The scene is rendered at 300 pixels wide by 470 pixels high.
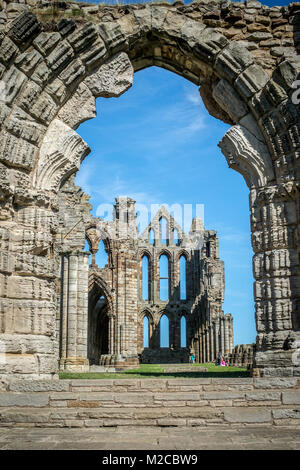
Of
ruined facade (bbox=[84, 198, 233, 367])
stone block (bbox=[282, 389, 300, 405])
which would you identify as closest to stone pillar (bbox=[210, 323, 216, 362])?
ruined facade (bbox=[84, 198, 233, 367])

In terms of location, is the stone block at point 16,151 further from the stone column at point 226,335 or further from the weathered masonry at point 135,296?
the stone column at point 226,335

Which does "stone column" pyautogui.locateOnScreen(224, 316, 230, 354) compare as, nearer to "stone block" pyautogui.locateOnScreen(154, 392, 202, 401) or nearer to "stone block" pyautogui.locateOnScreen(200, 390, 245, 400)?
"stone block" pyautogui.locateOnScreen(200, 390, 245, 400)

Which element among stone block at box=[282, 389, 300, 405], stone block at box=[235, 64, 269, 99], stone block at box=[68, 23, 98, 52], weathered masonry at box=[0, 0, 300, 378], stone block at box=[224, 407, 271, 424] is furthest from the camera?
stone block at box=[235, 64, 269, 99]

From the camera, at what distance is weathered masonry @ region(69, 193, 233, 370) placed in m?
23.1

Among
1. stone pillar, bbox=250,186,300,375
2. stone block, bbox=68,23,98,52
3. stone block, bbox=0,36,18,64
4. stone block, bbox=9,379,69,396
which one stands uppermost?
stone block, bbox=68,23,98,52

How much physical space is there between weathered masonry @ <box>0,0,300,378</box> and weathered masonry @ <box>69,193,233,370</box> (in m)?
13.9

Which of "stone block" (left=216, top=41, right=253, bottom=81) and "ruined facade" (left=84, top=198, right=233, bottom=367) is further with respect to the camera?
"ruined facade" (left=84, top=198, right=233, bottom=367)

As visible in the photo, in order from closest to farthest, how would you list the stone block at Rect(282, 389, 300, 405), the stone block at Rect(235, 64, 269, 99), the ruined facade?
the stone block at Rect(282, 389, 300, 405) < the stone block at Rect(235, 64, 269, 99) < the ruined facade

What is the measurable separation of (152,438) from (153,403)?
1156mm

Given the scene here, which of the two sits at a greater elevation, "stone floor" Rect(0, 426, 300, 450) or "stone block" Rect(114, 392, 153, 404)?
"stone block" Rect(114, 392, 153, 404)

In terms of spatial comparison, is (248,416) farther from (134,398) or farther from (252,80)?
(252,80)

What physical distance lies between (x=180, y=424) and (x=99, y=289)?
2849cm

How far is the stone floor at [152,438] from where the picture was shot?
16.5 ft
